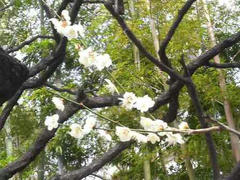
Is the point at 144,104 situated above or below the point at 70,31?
below

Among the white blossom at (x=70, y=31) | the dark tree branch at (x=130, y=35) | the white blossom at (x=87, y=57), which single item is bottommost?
the white blossom at (x=87, y=57)

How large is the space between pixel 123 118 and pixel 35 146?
1.67 m

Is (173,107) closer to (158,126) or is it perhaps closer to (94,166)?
(94,166)

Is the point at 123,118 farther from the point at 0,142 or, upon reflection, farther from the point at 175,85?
the point at 0,142

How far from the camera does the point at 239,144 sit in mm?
3455

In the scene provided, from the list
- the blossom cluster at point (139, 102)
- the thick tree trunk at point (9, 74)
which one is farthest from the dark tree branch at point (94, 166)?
the blossom cluster at point (139, 102)

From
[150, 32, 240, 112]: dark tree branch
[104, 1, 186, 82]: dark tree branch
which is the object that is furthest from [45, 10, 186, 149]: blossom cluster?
[150, 32, 240, 112]: dark tree branch

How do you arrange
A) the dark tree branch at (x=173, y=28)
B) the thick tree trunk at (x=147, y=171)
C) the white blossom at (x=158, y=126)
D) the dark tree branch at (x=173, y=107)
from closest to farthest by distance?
1. the white blossom at (x=158, y=126)
2. the dark tree branch at (x=173, y=28)
3. the dark tree branch at (x=173, y=107)
4. the thick tree trunk at (x=147, y=171)

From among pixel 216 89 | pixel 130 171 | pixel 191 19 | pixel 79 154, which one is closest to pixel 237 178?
pixel 216 89

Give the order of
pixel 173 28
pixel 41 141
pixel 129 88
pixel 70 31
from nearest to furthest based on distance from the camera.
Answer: pixel 70 31
pixel 173 28
pixel 41 141
pixel 129 88

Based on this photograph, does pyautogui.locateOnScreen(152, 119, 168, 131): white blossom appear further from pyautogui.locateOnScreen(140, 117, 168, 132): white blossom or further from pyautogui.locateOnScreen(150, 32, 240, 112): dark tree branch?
pyautogui.locateOnScreen(150, 32, 240, 112): dark tree branch

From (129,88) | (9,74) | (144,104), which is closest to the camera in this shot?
(144,104)

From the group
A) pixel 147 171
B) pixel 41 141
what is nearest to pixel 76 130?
pixel 41 141

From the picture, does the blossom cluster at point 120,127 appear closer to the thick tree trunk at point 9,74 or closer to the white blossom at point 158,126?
the white blossom at point 158,126
